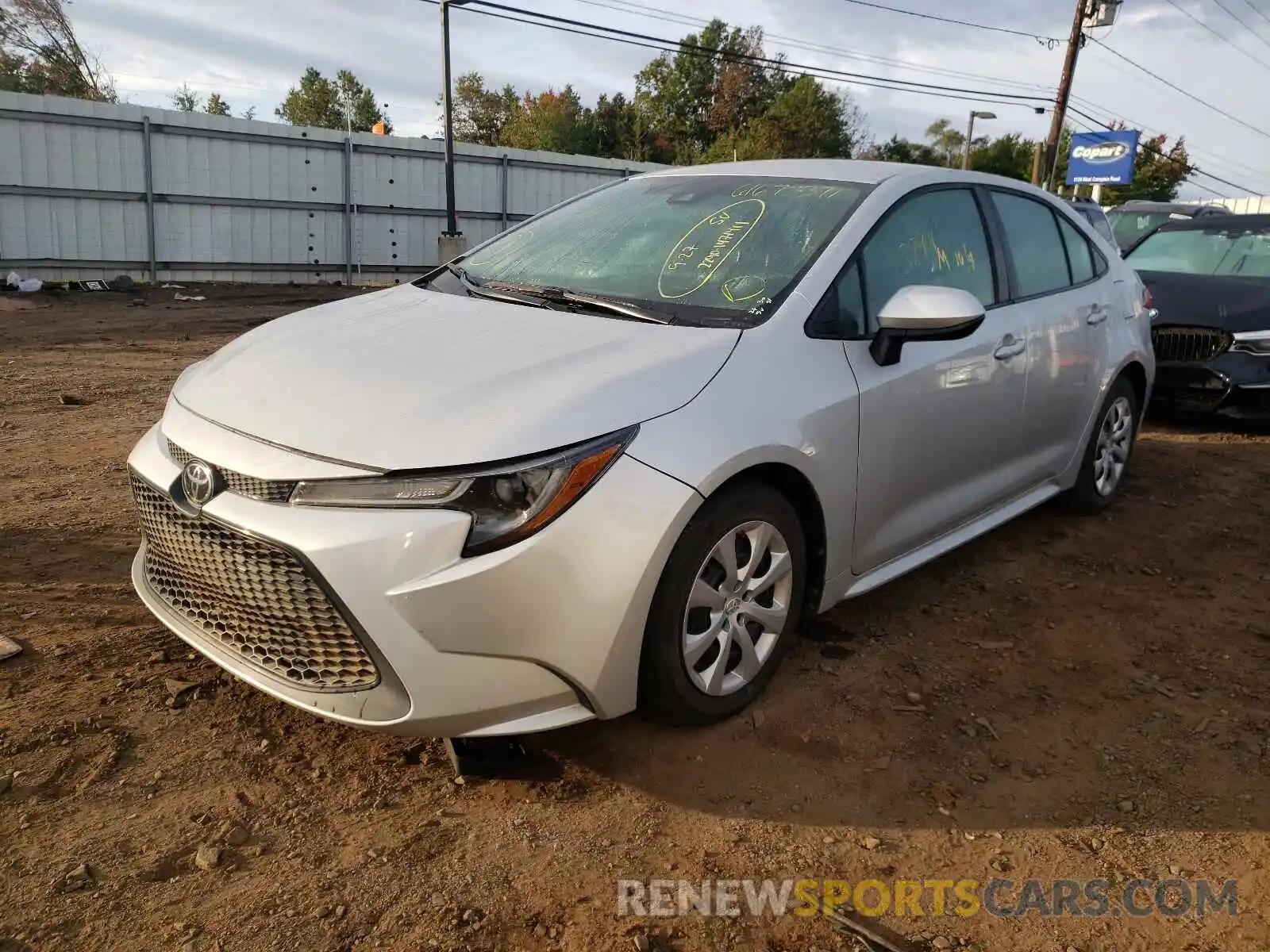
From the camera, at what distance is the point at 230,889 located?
2.10 metres

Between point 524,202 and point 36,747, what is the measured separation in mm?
19085

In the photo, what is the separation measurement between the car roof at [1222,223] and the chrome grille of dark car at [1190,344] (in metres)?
1.74

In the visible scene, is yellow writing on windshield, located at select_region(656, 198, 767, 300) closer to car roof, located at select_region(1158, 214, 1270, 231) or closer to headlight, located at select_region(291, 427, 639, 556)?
headlight, located at select_region(291, 427, 639, 556)

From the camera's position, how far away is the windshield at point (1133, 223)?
565 inches

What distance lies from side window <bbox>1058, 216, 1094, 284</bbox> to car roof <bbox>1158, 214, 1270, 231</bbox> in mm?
4286

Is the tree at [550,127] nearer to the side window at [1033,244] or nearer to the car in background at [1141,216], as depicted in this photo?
→ the car in background at [1141,216]

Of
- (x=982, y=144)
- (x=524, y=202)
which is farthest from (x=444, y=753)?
(x=982, y=144)

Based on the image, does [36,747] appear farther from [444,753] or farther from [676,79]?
[676,79]

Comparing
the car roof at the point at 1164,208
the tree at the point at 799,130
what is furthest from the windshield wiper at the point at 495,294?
the tree at the point at 799,130

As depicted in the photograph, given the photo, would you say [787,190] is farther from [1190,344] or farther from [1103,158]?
[1103,158]

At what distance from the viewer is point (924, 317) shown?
9.50ft

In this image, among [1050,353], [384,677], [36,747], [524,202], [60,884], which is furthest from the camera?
[524,202]

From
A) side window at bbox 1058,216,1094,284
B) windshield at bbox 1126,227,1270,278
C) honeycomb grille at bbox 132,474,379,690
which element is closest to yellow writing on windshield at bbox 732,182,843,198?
side window at bbox 1058,216,1094,284

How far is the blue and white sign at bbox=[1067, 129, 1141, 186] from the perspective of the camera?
35.0 meters
